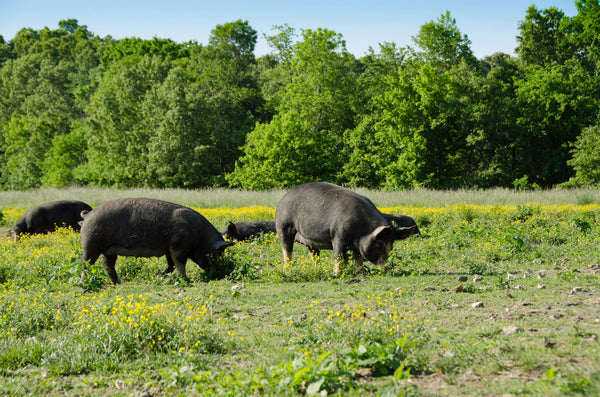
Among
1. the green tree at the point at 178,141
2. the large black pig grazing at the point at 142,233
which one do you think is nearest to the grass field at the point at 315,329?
the large black pig grazing at the point at 142,233

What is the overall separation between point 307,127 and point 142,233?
3562 centimetres

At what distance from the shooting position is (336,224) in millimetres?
9148

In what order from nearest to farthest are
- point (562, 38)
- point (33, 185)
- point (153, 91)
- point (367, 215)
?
1. point (367, 215)
2. point (562, 38)
3. point (153, 91)
4. point (33, 185)

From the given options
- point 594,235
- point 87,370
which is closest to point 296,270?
point 87,370

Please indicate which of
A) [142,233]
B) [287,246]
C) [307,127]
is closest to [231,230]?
[287,246]

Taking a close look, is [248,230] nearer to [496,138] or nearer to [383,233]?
[383,233]

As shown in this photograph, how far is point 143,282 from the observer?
30.9 ft

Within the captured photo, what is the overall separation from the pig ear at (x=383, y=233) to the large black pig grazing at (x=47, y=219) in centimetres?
1140

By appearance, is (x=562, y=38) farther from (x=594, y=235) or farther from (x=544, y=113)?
(x=594, y=235)

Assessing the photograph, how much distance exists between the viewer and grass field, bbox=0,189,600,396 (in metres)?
3.91

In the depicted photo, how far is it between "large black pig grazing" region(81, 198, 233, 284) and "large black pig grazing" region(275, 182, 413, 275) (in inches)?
56.6

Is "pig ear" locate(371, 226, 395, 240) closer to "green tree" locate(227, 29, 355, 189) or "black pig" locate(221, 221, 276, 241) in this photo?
"black pig" locate(221, 221, 276, 241)

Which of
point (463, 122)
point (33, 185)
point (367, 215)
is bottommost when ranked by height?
point (33, 185)

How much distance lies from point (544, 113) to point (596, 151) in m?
6.20
